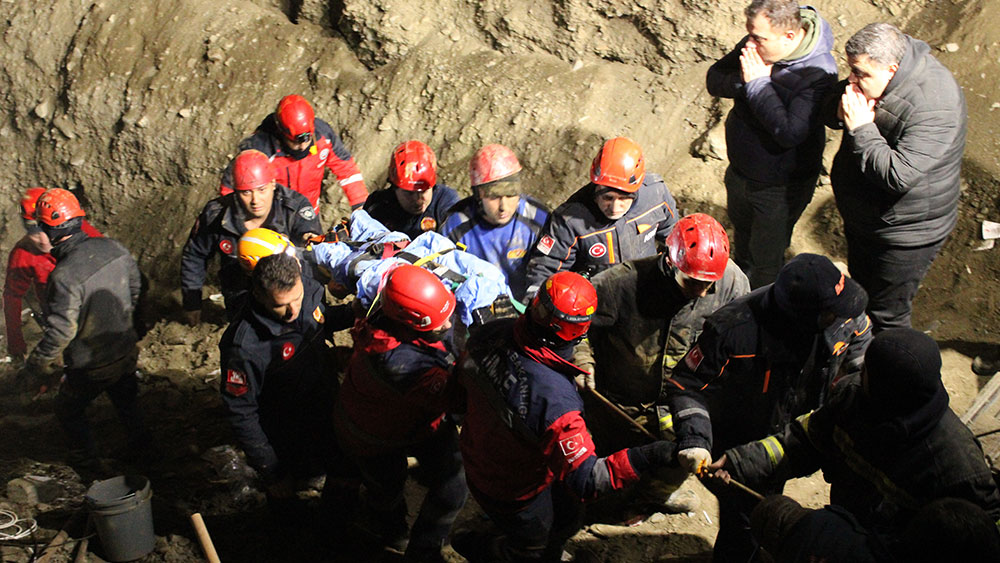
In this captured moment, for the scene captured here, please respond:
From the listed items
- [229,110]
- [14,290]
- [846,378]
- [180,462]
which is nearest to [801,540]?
[846,378]

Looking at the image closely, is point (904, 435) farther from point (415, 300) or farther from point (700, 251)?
point (415, 300)

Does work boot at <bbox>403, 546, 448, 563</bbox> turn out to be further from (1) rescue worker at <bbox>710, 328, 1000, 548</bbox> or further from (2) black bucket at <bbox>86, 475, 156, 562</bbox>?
(1) rescue worker at <bbox>710, 328, 1000, 548</bbox>

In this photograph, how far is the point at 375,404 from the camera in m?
4.08

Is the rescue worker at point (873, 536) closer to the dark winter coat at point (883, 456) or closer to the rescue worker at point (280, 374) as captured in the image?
the dark winter coat at point (883, 456)

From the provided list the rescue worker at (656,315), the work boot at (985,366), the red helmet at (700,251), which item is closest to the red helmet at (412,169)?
the rescue worker at (656,315)

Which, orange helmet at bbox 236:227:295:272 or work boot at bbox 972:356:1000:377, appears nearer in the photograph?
orange helmet at bbox 236:227:295:272

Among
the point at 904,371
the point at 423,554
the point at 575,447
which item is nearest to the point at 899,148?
the point at 904,371

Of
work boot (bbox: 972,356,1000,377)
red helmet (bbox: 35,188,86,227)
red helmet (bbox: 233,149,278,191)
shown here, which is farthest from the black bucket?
work boot (bbox: 972,356,1000,377)

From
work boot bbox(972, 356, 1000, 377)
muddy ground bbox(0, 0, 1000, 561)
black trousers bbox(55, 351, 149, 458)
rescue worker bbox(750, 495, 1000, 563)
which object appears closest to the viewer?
rescue worker bbox(750, 495, 1000, 563)

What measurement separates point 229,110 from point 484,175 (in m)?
5.34

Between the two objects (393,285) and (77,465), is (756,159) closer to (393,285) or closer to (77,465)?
(393,285)

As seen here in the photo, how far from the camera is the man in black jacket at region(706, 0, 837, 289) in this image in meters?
5.00

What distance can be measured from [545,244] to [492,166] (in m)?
0.65

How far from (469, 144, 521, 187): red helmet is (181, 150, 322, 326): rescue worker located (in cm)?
152
